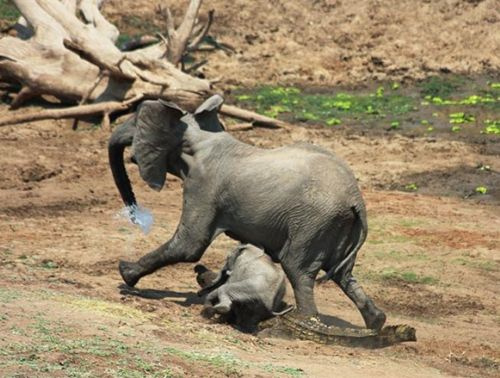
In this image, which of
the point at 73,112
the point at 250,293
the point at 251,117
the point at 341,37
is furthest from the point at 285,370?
the point at 341,37

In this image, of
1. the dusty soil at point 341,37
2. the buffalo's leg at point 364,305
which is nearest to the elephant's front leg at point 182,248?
the buffalo's leg at point 364,305

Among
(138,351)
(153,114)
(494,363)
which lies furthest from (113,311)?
(494,363)

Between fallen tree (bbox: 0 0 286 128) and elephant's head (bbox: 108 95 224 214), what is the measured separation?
8134 mm

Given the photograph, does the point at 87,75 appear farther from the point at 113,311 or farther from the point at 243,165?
the point at 113,311

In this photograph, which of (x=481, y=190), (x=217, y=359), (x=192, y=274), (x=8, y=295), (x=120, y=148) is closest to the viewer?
(x=217, y=359)

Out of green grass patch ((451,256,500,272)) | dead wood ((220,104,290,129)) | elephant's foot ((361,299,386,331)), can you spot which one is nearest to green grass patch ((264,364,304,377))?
elephant's foot ((361,299,386,331))

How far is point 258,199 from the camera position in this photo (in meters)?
11.5

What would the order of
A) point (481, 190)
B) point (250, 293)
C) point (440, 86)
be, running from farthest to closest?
point (440, 86) < point (481, 190) < point (250, 293)

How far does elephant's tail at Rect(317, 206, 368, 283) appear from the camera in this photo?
11586mm

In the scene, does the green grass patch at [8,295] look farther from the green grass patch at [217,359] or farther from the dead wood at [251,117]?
the dead wood at [251,117]

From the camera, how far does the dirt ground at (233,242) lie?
9383 millimetres

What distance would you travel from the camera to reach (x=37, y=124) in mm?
20609

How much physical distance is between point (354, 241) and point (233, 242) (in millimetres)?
3931

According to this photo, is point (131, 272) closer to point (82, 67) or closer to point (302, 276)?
point (302, 276)
